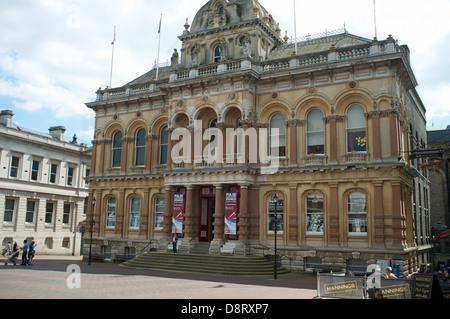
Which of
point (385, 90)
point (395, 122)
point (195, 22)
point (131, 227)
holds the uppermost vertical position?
point (195, 22)

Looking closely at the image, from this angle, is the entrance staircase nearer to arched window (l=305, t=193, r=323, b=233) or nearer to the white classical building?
arched window (l=305, t=193, r=323, b=233)

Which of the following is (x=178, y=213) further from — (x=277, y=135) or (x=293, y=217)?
(x=277, y=135)

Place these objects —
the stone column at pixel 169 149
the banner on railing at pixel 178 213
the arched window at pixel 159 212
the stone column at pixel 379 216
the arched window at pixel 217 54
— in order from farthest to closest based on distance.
Result: the arched window at pixel 217 54, the arched window at pixel 159 212, the stone column at pixel 169 149, the banner on railing at pixel 178 213, the stone column at pixel 379 216

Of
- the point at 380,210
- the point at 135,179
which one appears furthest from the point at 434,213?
the point at 135,179

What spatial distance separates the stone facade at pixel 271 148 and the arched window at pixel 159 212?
17cm

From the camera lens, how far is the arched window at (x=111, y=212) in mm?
35500

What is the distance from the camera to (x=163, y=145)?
34656 millimetres

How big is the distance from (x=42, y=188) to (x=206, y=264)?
24.6 m

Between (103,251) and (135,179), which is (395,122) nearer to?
(135,179)

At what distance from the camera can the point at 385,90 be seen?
26.3 m

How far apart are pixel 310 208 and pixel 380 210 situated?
14.5 ft

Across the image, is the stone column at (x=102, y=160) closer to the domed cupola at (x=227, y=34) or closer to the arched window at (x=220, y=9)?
the domed cupola at (x=227, y=34)

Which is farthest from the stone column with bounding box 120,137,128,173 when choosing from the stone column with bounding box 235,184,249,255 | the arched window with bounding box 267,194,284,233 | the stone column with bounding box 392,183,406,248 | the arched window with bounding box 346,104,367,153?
the stone column with bounding box 392,183,406,248

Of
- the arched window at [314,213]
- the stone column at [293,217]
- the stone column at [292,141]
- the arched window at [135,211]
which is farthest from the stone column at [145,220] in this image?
the arched window at [314,213]
